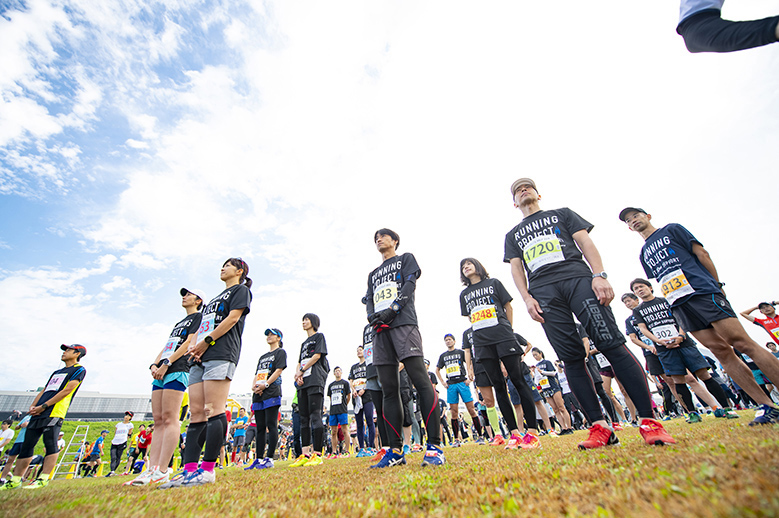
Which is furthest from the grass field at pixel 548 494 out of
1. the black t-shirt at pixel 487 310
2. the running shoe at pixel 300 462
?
the running shoe at pixel 300 462

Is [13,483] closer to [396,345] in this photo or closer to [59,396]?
[59,396]

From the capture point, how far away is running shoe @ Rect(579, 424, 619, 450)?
3.02 m

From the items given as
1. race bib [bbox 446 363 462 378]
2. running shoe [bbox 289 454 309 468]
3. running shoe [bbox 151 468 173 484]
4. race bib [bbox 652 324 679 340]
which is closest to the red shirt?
race bib [bbox 652 324 679 340]

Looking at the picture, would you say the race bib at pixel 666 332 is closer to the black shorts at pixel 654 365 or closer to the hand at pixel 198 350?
the black shorts at pixel 654 365

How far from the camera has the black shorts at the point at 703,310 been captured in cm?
346

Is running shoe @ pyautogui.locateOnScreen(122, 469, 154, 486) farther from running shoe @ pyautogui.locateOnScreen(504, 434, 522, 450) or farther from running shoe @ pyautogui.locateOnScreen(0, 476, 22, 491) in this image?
running shoe @ pyautogui.locateOnScreen(504, 434, 522, 450)

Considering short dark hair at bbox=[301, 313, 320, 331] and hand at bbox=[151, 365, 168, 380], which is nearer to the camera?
hand at bbox=[151, 365, 168, 380]

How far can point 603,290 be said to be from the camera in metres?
3.19

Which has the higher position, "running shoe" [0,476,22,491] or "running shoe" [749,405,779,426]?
"running shoe" [0,476,22,491]

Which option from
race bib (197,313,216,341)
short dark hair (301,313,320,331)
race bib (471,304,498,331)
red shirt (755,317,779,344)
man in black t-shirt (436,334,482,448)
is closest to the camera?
race bib (197,313,216,341)

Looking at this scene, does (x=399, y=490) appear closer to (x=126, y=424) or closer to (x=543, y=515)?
(x=543, y=515)

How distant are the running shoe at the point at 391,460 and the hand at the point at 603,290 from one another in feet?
8.54

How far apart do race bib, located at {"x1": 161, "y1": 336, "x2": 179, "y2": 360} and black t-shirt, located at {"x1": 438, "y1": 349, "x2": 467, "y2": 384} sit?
7121 millimetres

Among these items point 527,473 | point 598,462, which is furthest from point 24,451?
point 598,462
